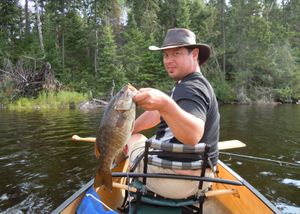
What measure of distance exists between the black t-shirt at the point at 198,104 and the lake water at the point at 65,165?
2.96 m

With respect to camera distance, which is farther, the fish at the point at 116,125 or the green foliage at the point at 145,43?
the green foliage at the point at 145,43

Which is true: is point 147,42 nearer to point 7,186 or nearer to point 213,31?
point 213,31

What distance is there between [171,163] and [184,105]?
59 centimetres

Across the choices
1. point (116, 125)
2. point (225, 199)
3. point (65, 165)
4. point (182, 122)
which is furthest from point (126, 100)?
point (65, 165)

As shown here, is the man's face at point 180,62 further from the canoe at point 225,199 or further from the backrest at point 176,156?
the canoe at point 225,199

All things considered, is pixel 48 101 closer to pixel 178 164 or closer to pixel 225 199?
pixel 225 199

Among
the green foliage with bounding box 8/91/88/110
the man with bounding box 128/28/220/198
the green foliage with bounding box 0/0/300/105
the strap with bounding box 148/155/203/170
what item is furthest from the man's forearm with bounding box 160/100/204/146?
the green foliage with bounding box 0/0/300/105

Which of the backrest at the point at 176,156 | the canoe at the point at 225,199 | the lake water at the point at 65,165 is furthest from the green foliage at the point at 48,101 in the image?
the backrest at the point at 176,156

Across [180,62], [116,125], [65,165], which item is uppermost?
[180,62]

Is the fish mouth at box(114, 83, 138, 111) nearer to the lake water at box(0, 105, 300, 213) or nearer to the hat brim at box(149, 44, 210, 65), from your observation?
the hat brim at box(149, 44, 210, 65)

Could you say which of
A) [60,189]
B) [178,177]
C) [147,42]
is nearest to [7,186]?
[60,189]

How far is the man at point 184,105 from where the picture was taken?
246cm

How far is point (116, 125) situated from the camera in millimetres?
2518

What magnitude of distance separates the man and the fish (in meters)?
0.08
